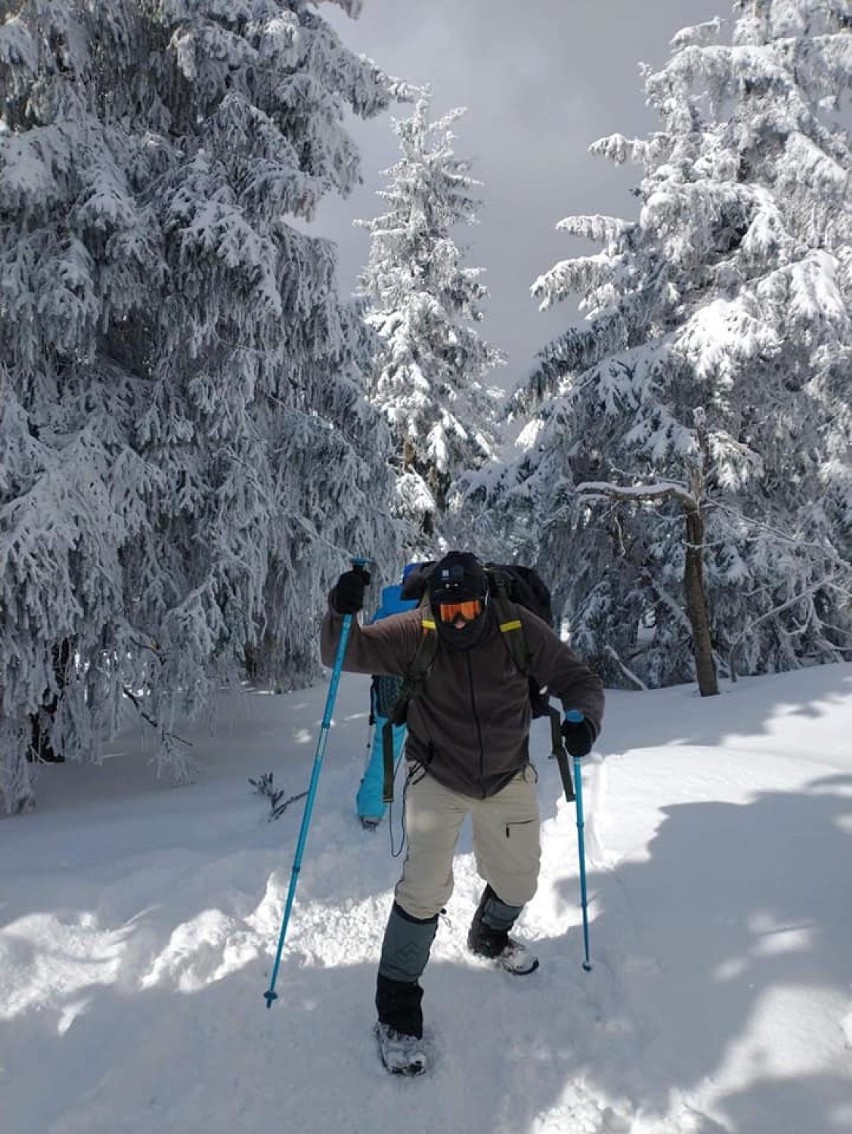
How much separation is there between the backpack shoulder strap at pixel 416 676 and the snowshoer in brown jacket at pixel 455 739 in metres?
0.03

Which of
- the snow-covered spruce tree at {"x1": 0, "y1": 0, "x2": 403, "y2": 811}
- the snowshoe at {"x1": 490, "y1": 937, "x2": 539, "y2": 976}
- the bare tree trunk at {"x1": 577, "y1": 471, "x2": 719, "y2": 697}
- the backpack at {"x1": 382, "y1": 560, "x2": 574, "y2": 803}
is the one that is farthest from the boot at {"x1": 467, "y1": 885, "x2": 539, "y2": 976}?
the bare tree trunk at {"x1": 577, "y1": 471, "x2": 719, "y2": 697}

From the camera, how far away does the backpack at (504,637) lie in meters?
3.00

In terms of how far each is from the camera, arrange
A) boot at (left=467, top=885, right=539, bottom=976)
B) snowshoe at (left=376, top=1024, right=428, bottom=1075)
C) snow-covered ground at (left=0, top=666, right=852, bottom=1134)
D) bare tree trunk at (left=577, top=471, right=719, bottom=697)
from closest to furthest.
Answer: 1. snow-covered ground at (left=0, top=666, right=852, bottom=1134)
2. snowshoe at (left=376, top=1024, right=428, bottom=1075)
3. boot at (left=467, top=885, right=539, bottom=976)
4. bare tree trunk at (left=577, top=471, right=719, bottom=697)

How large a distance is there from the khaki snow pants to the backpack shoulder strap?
140 millimetres

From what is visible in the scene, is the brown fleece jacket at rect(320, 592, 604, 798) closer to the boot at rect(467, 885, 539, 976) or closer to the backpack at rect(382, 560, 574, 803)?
the backpack at rect(382, 560, 574, 803)

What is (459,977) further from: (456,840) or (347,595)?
(347,595)

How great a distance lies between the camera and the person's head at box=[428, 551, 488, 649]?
2.91 metres

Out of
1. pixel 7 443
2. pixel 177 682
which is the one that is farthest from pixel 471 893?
pixel 7 443

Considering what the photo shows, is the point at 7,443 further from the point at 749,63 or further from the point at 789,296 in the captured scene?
the point at 749,63

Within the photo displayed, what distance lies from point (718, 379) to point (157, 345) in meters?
7.96

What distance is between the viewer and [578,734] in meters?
3.11

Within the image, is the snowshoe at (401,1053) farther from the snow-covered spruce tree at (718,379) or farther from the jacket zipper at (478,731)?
the snow-covered spruce tree at (718,379)

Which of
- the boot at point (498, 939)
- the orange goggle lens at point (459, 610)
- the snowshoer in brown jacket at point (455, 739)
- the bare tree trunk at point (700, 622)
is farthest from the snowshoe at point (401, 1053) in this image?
the bare tree trunk at point (700, 622)

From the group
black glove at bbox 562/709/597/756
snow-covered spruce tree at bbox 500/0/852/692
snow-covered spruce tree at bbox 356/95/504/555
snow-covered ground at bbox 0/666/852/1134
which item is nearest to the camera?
snow-covered ground at bbox 0/666/852/1134
